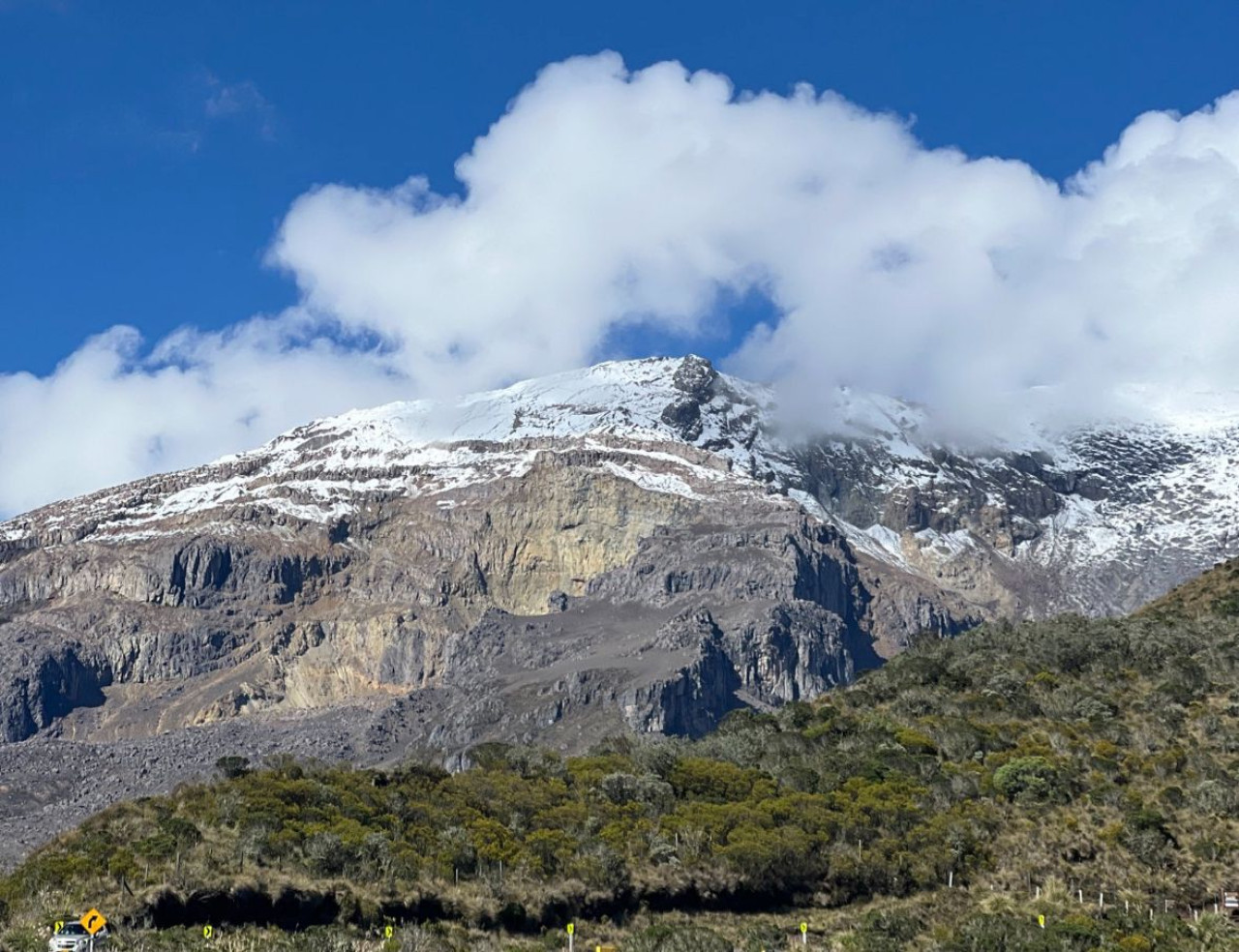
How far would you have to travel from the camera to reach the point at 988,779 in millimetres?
117000

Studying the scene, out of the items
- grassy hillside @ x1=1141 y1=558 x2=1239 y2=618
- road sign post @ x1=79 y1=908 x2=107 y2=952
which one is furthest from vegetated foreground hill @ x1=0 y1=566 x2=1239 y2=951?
grassy hillside @ x1=1141 y1=558 x2=1239 y2=618

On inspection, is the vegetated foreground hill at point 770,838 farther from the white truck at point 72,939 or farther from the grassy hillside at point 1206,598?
the grassy hillside at point 1206,598

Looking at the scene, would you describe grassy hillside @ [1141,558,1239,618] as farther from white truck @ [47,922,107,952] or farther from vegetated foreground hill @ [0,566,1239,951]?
white truck @ [47,922,107,952]

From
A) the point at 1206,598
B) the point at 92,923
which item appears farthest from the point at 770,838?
the point at 1206,598

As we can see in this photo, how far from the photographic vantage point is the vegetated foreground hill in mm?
87312

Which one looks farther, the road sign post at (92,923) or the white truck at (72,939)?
the white truck at (72,939)

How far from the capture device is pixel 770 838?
104500 mm

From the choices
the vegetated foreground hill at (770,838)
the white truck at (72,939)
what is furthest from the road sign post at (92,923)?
the vegetated foreground hill at (770,838)

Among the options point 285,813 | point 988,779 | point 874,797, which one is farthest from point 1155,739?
point 285,813

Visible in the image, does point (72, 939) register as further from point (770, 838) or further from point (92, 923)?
point (770, 838)

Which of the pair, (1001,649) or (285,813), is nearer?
(285,813)

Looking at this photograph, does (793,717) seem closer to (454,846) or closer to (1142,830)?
(1142,830)

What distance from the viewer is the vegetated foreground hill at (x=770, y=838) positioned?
87.3 meters

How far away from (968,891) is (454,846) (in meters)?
30.8
